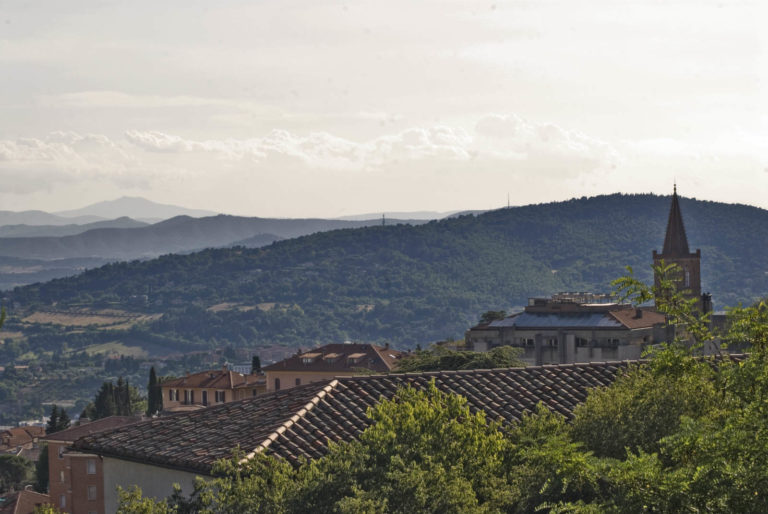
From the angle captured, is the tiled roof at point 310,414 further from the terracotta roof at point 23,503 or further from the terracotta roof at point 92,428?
the terracotta roof at point 92,428

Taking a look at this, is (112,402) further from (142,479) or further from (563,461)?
(563,461)

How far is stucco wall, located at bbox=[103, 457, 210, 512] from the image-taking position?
47.1 ft

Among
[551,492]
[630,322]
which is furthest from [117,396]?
[551,492]

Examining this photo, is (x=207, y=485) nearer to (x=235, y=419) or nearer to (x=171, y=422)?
(x=235, y=419)

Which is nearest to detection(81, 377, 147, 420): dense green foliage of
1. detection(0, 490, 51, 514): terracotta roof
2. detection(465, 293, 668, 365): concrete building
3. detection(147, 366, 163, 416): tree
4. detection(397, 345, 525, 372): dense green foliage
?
detection(147, 366, 163, 416): tree

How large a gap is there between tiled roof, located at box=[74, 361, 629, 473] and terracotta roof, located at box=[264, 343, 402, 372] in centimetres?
8655

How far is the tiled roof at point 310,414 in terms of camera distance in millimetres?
14352

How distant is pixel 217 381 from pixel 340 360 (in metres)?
13.3

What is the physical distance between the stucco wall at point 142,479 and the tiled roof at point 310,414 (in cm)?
17

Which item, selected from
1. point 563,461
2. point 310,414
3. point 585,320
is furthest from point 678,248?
point 563,461

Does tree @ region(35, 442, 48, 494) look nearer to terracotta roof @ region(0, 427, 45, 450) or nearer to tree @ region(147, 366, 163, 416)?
tree @ region(147, 366, 163, 416)

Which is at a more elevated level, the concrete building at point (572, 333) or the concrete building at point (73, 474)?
the concrete building at point (572, 333)

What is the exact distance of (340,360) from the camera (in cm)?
11012

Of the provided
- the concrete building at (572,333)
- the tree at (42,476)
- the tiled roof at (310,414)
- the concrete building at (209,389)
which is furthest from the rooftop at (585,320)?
the tiled roof at (310,414)
